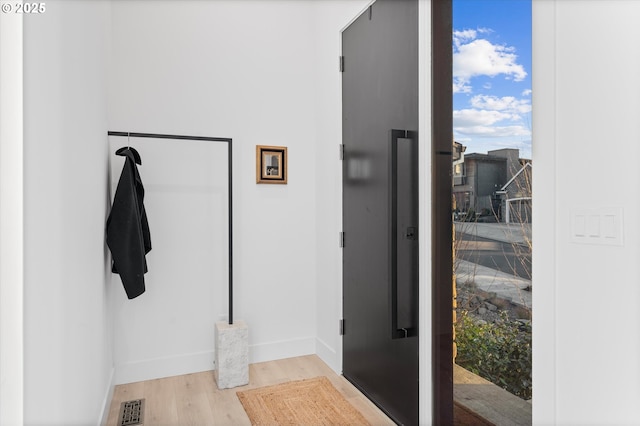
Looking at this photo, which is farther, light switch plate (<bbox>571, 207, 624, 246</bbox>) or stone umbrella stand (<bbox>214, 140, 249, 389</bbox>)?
stone umbrella stand (<bbox>214, 140, 249, 389</bbox>)

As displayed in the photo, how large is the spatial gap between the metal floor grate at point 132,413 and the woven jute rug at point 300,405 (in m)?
0.57

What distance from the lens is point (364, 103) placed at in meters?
2.60

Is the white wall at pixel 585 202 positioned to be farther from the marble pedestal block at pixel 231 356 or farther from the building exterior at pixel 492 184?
the marble pedestal block at pixel 231 356

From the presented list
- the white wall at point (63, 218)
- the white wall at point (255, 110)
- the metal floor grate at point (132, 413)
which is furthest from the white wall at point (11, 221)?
the white wall at point (255, 110)

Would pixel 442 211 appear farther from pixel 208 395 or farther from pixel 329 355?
pixel 208 395

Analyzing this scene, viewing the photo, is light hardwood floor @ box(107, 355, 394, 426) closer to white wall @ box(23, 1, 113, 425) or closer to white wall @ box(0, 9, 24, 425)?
white wall @ box(23, 1, 113, 425)

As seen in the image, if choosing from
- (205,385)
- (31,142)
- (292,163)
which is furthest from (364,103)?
(205,385)

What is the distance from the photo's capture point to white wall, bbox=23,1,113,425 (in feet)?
3.36

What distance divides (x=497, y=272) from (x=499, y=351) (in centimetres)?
32

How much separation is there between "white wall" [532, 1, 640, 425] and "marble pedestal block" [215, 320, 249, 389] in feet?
6.07

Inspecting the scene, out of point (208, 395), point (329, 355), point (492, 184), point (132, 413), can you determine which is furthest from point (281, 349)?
point (492, 184)

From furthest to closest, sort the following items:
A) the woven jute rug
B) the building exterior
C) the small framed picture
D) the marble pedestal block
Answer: the small framed picture → the marble pedestal block → the woven jute rug → the building exterior

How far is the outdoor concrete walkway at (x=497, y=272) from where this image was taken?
1.53 metres

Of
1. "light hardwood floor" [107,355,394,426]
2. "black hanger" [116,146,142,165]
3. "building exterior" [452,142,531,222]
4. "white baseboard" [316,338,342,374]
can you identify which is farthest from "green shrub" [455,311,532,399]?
"black hanger" [116,146,142,165]
